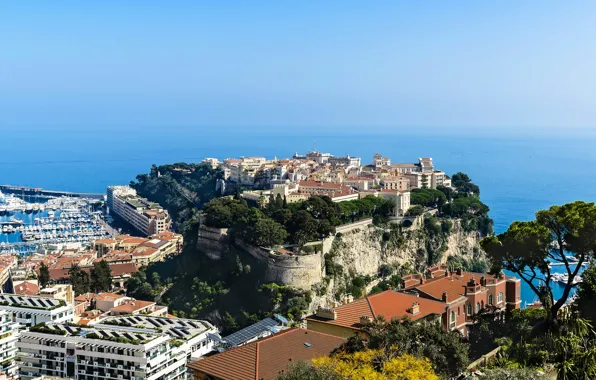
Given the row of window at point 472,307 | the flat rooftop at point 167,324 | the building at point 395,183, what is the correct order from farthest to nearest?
the building at point 395,183
the flat rooftop at point 167,324
the row of window at point 472,307

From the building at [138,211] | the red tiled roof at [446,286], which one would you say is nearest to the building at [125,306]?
the red tiled roof at [446,286]

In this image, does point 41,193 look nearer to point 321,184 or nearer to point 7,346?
point 321,184

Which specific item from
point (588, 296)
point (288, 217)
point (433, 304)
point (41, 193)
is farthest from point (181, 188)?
point (588, 296)

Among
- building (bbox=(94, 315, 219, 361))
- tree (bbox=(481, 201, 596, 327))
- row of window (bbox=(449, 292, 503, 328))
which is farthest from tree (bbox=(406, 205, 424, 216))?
tree (bbox=(481, 201, 596, 327))

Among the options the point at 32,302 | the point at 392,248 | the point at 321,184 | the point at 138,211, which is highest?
the point at 321,184

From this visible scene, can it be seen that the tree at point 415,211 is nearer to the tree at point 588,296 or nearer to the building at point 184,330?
the building at point 184,330

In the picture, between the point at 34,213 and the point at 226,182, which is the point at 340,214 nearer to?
the point at 226,182

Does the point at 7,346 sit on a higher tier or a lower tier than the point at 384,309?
lower
